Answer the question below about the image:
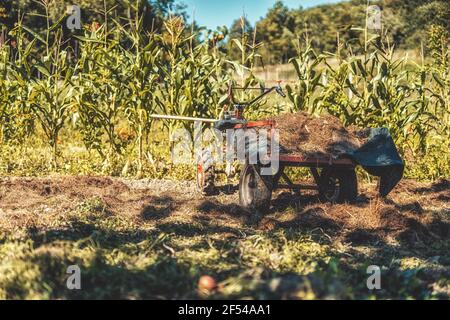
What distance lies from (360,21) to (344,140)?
3245cm

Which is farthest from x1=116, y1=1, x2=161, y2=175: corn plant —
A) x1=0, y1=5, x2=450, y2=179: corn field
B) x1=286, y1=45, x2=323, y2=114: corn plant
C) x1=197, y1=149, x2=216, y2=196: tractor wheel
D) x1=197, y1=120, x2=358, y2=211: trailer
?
x1=286, y1=45, x2=323, y2=114: corn plant

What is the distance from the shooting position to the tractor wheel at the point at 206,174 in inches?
247

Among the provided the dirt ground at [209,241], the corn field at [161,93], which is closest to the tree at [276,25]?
the corn field at [161,93]

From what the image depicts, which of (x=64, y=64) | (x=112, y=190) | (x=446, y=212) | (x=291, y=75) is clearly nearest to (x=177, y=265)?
(x=112, y=190)

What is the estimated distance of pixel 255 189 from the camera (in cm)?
538

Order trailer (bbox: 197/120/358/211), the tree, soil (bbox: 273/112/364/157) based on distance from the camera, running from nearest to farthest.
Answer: trailer (bbox: 197/120/358/211) → soil (bbox: 273/112/364/157) → the tree

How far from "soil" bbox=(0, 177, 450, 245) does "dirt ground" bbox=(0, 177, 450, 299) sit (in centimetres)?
1

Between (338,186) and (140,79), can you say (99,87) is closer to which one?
(140,79)

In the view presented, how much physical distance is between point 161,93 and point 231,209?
2.53m

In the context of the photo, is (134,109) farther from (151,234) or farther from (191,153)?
(151,234)

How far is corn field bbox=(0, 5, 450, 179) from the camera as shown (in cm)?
727

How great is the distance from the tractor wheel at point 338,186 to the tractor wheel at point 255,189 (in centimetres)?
82

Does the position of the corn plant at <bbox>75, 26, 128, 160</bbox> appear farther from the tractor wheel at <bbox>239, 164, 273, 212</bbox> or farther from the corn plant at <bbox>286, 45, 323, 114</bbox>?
the tractor wheel at <bbox>239, 164, 273, 212</bbox>

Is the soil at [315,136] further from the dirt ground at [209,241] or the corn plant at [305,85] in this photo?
the corn plant at [305,85]
